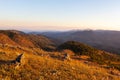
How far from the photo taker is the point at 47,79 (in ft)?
50.1

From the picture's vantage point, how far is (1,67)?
1595 cm

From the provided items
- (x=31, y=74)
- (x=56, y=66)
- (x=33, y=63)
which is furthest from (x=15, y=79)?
(x=56, y=66)

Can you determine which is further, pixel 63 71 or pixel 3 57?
pixel 3 57

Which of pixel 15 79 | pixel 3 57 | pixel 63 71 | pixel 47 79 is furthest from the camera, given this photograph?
pixel 3 57

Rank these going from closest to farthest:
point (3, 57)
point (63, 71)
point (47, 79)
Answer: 1. point (47, 79)
2. point (63, 71)
3. point (3, 57)

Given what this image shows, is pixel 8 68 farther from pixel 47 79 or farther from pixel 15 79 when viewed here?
pixel 47 79

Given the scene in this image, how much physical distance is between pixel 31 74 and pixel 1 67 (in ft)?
7.09

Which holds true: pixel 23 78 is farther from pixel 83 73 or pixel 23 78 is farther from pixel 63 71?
pixel 83 73

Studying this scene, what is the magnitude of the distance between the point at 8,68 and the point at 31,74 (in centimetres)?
163

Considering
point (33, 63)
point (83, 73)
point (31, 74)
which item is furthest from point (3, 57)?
point (83, 73)

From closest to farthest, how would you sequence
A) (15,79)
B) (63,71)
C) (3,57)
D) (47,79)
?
(15,79) → (47,79) → (63,71) → (3,57)

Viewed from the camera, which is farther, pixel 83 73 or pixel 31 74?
pixel 83 73

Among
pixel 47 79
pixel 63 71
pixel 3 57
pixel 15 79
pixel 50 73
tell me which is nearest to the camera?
pixel 15 79

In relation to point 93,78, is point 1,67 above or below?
above
